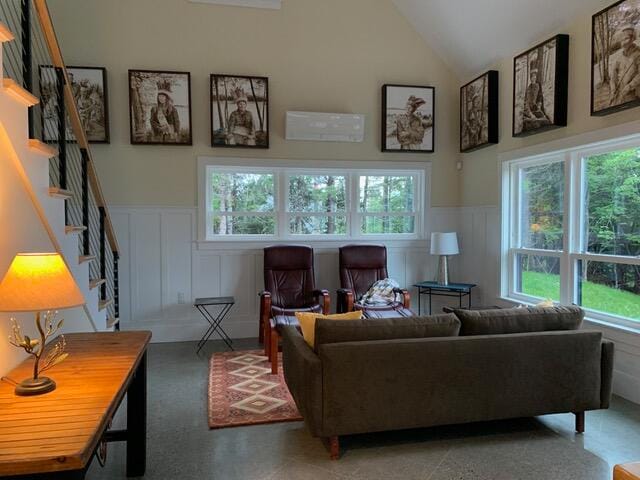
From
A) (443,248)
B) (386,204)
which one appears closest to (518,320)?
(443,248)

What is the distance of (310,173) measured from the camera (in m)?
5.61

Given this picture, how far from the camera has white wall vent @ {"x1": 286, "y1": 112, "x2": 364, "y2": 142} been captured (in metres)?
5.31

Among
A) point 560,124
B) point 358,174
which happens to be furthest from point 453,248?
point 560,124

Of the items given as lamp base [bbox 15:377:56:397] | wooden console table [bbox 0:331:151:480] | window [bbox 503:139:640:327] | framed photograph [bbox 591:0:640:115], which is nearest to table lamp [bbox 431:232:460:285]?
window [bbox 503:139:640:327]

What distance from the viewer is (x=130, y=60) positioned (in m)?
5.03

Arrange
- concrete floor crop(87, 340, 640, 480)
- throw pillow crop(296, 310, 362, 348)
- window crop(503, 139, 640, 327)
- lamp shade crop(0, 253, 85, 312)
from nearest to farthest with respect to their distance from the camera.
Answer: lamp shade crop(0, 253, 85, 312)
concrete floor crop(87, 340, 640, 480)
throw pillow crop(296, 310, 362, 348)
window crop(503, 139, 640, 327)

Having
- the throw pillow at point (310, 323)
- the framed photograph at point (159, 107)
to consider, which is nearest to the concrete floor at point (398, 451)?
the throw pillow at point (310, 323)

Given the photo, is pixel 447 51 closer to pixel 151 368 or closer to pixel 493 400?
pixel 493 400

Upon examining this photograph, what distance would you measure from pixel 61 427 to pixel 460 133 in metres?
5.44

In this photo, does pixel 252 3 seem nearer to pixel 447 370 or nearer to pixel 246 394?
pixel 246 394

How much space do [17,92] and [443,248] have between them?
4406mm

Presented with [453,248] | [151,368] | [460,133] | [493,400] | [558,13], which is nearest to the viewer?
[493,400]

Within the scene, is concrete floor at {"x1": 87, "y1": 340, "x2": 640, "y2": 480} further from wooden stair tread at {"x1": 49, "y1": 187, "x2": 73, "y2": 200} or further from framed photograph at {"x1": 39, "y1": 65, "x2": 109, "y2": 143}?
framed photograph at {"x1": 39, "y1": 65, "x2": 109, "y2": 143}

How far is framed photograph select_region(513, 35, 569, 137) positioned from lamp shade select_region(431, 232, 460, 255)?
54.3 inches
